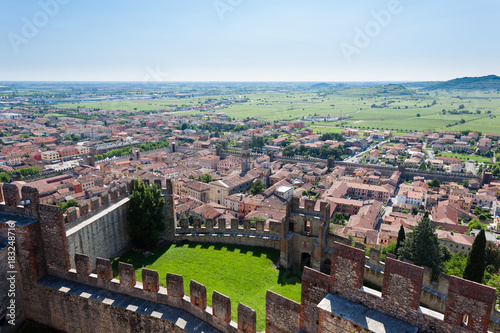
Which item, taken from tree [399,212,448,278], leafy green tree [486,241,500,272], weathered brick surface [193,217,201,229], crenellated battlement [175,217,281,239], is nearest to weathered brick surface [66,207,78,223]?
crenellated battlement [175,217,281,239]

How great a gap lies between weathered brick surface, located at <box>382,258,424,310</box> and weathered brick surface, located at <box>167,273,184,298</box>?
257 inches

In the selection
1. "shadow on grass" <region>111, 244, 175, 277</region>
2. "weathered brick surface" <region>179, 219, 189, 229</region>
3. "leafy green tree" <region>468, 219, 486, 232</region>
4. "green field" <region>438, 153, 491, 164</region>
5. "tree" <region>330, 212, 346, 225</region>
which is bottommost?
"green field" <region>438, 153, 491, 164</region>

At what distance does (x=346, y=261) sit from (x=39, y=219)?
34.2 ft

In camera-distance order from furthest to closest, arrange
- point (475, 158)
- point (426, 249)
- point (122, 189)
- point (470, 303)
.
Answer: point (475, 158) < point (426, 249) < point (122, 189) < point (470, 303)

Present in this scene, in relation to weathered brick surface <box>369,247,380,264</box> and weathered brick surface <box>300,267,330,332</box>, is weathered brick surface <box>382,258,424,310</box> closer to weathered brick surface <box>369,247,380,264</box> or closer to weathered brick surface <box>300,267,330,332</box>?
weathered brick surface <box>300,267,330,332</box>

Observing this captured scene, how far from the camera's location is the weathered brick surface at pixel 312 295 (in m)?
8.38

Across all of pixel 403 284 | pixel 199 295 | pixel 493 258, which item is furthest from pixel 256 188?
Result: pixel 403 284

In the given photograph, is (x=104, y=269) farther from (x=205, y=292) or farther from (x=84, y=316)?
(x=205, y=292)

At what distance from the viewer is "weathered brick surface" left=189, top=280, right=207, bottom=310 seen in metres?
10.7

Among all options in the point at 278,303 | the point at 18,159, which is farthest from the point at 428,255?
the point at 18,159

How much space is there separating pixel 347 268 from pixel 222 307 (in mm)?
4288

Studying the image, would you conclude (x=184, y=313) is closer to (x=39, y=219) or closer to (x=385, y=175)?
(x=39, y=219)

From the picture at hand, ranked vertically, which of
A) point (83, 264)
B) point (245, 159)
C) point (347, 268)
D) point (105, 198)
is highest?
point (347, 268)

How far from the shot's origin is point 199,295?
35.4 ft
